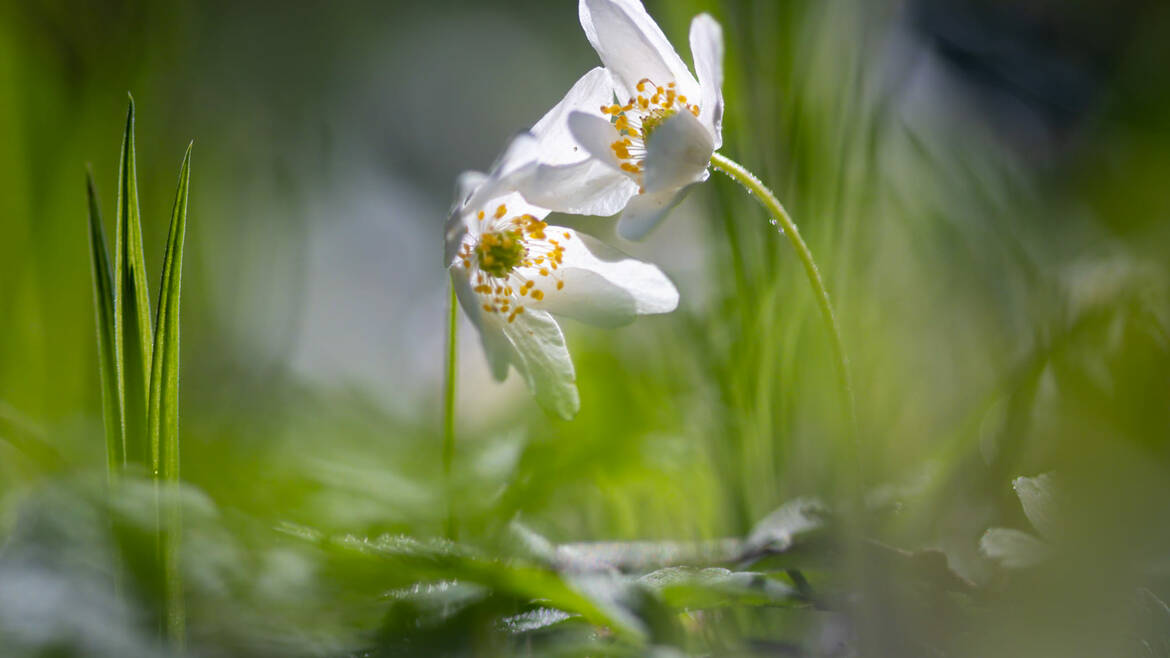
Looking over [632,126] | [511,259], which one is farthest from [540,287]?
[632,126]

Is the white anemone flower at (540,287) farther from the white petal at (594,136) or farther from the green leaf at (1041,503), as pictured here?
the green leaf at (1041,503)

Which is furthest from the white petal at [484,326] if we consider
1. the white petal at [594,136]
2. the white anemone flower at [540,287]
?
the white petal at [594,136]

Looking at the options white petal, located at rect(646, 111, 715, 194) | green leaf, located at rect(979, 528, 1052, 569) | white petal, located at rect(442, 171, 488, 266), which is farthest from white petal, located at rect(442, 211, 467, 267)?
green leaf, located at rect(979, 528, 1052, 569)

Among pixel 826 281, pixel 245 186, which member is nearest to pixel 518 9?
pixel 245 186

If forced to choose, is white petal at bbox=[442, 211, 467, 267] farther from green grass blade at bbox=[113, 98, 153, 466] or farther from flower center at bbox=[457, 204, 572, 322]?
green grass blade at bbox=[113, 98, 153, 466]

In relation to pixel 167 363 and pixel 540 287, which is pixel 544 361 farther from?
pixel 167 363
